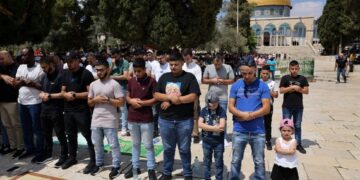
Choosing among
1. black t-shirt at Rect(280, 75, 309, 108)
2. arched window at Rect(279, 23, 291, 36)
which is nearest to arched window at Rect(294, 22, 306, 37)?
arched window at Rect(279, 23, 291, 36)

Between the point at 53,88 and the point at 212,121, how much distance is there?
107 inches

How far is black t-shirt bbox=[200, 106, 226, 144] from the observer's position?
4520 millimetres

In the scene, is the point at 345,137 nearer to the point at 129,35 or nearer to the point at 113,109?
the point at 113,109

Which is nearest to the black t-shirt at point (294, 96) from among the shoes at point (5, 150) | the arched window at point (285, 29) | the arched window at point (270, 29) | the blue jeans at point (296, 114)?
the blue jeans at point (296, 114)

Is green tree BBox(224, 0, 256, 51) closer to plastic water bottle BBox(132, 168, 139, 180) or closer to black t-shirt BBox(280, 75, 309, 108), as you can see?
black t-shirt BBox(280, 75, 309, 108)

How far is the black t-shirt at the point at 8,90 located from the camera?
599 cm

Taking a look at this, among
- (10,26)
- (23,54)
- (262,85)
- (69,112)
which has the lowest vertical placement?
(69,112)

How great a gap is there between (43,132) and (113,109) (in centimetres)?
163

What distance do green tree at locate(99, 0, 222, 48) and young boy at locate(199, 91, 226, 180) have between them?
17948 millimetres

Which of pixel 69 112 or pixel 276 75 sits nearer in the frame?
pixel 69 112

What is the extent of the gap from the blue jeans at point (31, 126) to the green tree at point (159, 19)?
1677 cm

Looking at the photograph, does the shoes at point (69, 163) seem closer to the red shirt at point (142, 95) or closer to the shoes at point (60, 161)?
the shoes at point (60, 161)

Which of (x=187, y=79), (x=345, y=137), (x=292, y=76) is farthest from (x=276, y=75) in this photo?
(x=187, y=79)

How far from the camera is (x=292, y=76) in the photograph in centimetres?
624
